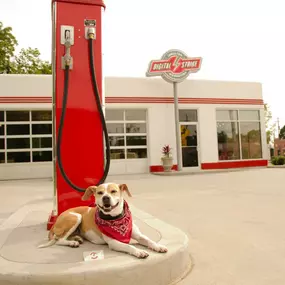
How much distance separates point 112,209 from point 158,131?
1322 centimetres

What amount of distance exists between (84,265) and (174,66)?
565 inches

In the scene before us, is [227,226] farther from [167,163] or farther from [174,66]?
[174,66]

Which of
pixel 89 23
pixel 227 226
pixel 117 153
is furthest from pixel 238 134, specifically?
pixel 89 23

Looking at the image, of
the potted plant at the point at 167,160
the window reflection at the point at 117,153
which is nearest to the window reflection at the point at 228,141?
the potted plant at the point at 167,160

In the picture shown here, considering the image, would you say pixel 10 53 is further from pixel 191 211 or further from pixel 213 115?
pixel 191 211

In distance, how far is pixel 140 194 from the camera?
27.7 feet

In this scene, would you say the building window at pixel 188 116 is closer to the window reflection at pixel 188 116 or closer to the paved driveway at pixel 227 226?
the window reflection at pixel 188 116

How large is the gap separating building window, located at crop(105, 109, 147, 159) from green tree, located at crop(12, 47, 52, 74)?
735 inches

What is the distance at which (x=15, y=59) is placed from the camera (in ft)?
102

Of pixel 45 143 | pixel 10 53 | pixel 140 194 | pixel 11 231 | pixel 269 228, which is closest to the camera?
pixel 11 231

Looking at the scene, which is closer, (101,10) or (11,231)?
(11,231)

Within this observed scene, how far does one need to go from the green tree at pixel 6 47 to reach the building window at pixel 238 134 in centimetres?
2053

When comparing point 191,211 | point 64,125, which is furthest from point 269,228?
point 64,125

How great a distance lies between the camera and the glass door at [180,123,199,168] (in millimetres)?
16406
